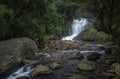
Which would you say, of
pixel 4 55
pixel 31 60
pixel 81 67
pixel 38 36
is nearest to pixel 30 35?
pixel 38 36

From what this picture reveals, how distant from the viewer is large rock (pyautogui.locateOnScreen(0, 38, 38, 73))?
1180cm

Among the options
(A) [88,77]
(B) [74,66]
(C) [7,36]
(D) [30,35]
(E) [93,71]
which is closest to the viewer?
(A) [88,77]

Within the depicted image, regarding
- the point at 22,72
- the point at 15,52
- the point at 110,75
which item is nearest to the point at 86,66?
the point at 110,75

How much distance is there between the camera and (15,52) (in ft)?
41.4

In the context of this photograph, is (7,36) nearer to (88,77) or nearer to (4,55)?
(4,55)

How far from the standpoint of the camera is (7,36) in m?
15.1

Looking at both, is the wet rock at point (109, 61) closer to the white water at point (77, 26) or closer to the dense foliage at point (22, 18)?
the dense foliage at point (22, 18)

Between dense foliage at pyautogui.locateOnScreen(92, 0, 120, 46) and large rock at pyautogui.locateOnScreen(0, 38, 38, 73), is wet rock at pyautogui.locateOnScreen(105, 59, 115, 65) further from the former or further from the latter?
large rock at pyautogui.locateOnScreen(0, 38, 38, 73)

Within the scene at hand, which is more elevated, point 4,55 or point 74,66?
point 4,55

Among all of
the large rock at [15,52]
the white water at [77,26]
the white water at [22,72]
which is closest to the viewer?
the white water at [22,72]

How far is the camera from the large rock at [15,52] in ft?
38.7

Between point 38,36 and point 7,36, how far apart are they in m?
2.75

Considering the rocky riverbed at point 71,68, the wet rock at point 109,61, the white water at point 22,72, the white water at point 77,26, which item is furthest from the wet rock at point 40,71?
the white water at point 77,26

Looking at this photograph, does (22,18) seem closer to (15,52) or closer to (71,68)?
(15,52)
